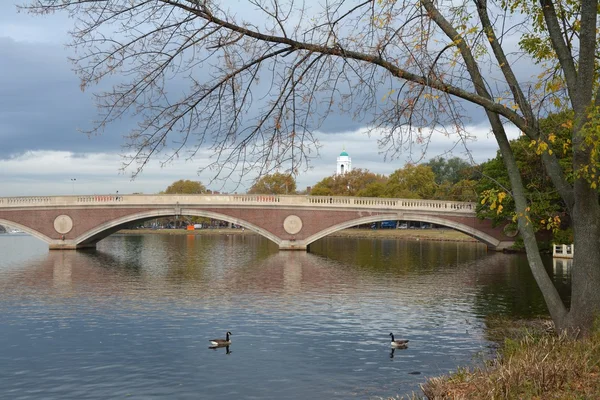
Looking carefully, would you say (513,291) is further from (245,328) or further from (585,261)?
(585,261)

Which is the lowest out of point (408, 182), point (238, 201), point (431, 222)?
point (431, 222)

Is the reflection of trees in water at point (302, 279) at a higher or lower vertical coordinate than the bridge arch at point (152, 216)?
lower

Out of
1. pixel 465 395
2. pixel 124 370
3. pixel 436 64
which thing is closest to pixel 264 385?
pixel 124 370

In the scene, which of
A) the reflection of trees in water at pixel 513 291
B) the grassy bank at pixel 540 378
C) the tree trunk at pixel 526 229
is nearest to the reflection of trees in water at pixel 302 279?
the reflection of trees in water at pixel 513 291

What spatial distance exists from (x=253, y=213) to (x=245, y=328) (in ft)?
119

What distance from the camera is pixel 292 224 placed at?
5628 centimetres

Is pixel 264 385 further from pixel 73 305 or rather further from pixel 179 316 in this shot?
pixel 73 305

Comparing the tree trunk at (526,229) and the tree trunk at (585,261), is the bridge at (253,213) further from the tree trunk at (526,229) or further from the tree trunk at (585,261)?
the tree trunk at (585,261)

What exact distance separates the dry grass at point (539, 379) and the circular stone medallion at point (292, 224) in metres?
45.3

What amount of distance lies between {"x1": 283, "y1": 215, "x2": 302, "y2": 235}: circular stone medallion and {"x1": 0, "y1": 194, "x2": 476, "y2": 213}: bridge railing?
4.31ft

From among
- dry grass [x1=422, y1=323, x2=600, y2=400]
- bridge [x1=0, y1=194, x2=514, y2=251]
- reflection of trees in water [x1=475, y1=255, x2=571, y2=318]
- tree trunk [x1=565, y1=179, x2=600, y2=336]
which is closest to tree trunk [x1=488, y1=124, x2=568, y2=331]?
tree trunk [x1=565, y1=179, x2=600, y2=336]

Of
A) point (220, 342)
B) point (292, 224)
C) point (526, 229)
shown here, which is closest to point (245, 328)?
point (220, 342)

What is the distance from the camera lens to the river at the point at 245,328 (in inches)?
560

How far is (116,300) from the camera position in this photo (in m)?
26.2
